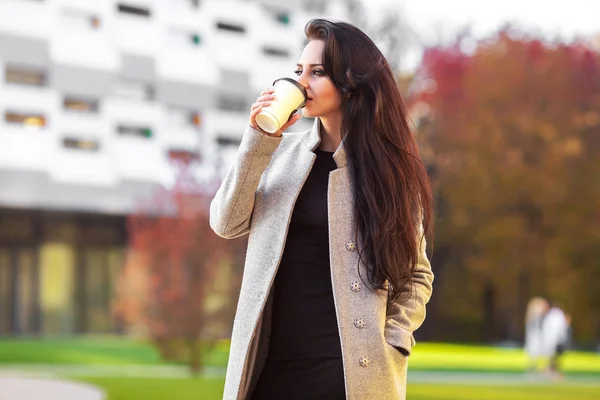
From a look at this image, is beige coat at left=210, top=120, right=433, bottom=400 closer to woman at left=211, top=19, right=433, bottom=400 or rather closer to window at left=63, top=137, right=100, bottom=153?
woman at left=211, top=19, right=433, bottom=400

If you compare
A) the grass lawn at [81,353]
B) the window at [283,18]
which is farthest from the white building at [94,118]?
the grass lawn at [81,353]

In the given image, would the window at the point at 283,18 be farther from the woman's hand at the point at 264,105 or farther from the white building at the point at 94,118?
the woman's hand at the point at 264,105

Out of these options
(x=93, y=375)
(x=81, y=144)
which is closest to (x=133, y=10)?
(x=81, y=144)

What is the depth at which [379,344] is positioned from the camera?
109 inches

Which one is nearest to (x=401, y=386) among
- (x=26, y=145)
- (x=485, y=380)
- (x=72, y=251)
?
Result: (x=485, y=380)

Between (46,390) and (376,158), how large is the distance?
12.8 m

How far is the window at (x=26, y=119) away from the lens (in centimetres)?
2941

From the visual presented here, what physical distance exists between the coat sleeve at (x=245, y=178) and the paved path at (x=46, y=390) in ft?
35.8

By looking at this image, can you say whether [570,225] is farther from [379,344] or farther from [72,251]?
[379,344]

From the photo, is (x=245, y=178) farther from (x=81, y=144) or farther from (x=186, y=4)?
(x=186, y=4)

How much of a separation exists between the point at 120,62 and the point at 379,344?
29.7 metres

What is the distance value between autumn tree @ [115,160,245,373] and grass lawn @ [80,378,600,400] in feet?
2.27

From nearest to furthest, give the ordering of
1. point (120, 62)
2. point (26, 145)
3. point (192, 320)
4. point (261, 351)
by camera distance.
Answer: point (261, 351), point (192, 320), point (26, 145), point (120, 62)

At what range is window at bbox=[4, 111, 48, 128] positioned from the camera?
96.5 ft
